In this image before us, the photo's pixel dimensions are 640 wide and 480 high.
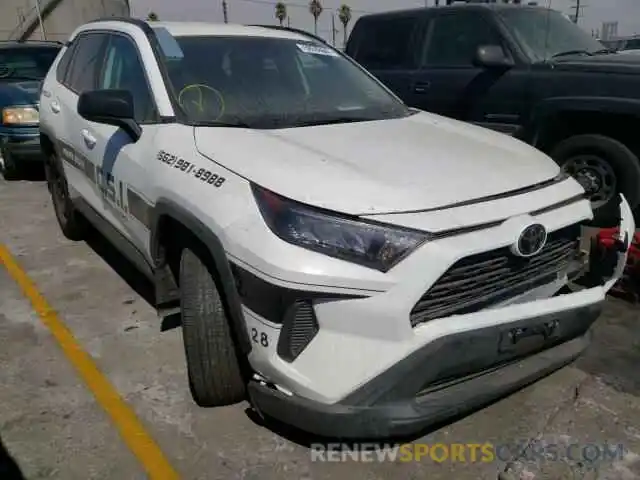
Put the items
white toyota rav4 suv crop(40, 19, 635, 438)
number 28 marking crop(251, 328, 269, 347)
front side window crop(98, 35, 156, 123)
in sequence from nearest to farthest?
white toyota rav4 suv crop(40, 19, 635, 438)
number 28 marking crop(251, 328, 269, 347)
front side window crop(98, 35, 156, 123)

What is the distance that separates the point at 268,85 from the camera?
3.50 m

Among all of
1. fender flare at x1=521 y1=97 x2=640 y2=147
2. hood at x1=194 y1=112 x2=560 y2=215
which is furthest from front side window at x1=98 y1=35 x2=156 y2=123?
fender flare at x1=521 y1=97 x2=640 y2=147

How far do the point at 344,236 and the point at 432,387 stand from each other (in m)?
0.66

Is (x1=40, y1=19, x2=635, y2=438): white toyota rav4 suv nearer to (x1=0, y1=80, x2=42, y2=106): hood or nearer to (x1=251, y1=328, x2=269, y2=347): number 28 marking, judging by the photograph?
(x1=251, y1=328, x2=269, y2=347): number 28 marking

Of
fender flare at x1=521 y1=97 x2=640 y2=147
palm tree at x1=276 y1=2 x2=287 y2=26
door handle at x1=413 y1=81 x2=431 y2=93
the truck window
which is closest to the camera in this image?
fender flare at x1=521 y1=97 x2=640 y2=147

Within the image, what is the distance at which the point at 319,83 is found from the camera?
3707 millimetres

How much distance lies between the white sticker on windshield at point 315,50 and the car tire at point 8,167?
4929 millimetres

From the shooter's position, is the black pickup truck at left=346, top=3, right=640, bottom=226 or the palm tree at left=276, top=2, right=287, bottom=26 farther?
the palm tree at left=276, top=2, right=287, bottom=26

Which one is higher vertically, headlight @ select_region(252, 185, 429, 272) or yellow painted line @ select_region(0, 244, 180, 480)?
headlight @ select_region(252, 185, 429, 272)

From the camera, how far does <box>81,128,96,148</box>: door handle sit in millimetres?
3895

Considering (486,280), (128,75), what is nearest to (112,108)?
(128,75)

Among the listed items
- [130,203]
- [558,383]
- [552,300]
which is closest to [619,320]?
[558,383]

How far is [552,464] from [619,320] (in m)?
1.54

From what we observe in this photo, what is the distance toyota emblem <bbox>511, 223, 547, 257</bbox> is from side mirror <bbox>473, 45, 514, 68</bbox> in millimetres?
3386
